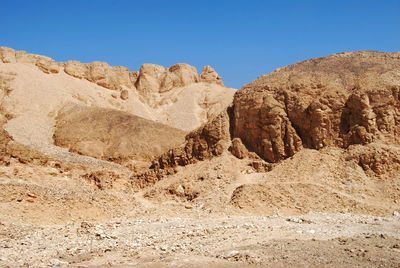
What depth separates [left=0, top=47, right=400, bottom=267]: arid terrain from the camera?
11648 mm

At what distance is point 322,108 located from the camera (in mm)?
20234

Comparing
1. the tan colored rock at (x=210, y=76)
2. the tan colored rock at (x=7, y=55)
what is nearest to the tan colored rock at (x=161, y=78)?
the tan colored rock at (x=210, y=76)

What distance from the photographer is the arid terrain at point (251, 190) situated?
38.2 ft

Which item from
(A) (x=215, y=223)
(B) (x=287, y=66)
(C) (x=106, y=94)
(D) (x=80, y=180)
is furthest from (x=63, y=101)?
(A) (x=215, y=223)

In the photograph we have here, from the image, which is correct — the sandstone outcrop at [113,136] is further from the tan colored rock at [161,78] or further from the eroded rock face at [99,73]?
the tan colored rock at [161,78]

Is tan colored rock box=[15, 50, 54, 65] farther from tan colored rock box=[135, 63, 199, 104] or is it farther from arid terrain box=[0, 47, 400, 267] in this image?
arid terrain box=[0, 47, 400, 267]

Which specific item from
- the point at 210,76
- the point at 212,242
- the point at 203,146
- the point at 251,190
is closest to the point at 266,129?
the point at 203,146

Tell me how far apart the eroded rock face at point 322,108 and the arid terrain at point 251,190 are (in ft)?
0.17

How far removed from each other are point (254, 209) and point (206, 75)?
49.6m

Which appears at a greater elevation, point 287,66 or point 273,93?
point 287,66

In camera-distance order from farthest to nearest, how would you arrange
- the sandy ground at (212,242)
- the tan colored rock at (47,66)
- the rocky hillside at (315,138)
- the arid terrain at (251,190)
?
the tan colored rock at (47,66) < the rocky hillside at (315,138) < the arid terrain at (251,190) < the sandy ground at (212,242)

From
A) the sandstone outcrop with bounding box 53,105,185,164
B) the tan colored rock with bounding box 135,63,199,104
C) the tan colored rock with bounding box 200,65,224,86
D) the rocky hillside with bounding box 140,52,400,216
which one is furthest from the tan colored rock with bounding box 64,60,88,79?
the rocky hillside with bounding box 140,52,400,216

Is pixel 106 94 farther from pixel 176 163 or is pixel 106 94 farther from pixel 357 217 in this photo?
pixel 357 217

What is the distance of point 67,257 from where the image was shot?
11664mm
